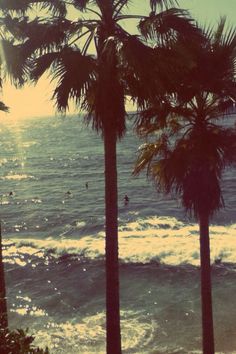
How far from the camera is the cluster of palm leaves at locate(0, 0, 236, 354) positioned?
9.15 metres

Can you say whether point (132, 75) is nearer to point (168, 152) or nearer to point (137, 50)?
point (137, 50)

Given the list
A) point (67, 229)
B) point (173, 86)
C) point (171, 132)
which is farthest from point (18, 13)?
point (67, 229)

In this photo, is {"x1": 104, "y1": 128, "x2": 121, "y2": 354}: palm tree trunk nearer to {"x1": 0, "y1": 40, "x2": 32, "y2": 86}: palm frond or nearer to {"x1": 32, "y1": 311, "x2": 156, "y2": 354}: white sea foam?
{"x1": 0, "y1": 40, "x2": 32, "y2": 86}: palm frond

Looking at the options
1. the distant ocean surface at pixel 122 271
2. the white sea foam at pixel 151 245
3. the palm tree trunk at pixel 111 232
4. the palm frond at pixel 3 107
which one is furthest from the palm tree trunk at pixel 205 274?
the white sea foam at pixel 151 245

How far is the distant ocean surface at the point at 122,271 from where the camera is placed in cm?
2341

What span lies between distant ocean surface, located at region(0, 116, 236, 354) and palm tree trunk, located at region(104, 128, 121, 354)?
4.12ft

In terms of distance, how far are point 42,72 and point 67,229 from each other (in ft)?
132

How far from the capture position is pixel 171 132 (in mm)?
12133

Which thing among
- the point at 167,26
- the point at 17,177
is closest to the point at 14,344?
the point at 167,26

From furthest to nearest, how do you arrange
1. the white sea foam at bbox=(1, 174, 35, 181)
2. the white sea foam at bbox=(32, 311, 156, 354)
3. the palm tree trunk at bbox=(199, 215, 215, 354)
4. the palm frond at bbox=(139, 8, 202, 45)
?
the white sea foam at bbox=(1, 174, 35, 181)
the white sea foam at bbox=(32, 311, 156, 354)
the palm tree trunk at bbox=(199, 215, 215, 354)
the palm frond at bbox=(139, 8, 202, 45)

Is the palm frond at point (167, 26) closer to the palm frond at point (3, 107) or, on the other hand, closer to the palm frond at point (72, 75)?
the palm frond at point (72, 75)

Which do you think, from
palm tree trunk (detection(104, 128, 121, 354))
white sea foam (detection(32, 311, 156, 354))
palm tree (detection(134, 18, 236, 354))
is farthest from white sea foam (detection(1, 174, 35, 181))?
palm tree trunk (detection(104, 128, 121, 354))

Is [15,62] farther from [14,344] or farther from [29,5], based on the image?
[14,344]

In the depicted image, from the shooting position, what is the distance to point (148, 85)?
9.41 meters
